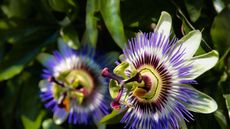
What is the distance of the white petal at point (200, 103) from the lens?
1.32 m

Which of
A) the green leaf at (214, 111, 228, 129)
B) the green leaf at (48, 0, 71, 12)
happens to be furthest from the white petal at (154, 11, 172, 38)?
the green leaf at (48, 0, 71, 12)

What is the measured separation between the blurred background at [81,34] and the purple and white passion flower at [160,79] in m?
0.07

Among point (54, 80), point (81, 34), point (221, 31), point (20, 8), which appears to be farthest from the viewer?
point (20, 8)

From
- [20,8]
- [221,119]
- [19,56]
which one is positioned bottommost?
[221,119]

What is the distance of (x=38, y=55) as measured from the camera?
1.88 meters

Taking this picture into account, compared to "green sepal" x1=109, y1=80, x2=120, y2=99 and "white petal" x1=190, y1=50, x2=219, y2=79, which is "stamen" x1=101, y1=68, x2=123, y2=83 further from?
"white petal" x1=190, y1=50, x2=219, y2=79

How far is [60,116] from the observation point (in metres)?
1.78

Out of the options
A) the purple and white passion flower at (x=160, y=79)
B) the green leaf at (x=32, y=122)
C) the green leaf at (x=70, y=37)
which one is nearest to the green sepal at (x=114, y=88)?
the purple and white passion flower at (x=160, y=79)

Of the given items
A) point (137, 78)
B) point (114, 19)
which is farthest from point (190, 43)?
point (114, 19)

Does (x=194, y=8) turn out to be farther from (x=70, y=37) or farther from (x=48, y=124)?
(x=48, y=124)

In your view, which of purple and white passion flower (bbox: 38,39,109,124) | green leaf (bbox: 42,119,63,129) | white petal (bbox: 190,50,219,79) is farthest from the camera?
green leaf (bbox: 42,119,63,129)

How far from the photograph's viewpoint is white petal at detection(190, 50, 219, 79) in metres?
1.31

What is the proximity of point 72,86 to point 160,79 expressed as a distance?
398mm

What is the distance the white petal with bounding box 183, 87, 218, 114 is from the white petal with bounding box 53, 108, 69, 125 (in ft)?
1.85
